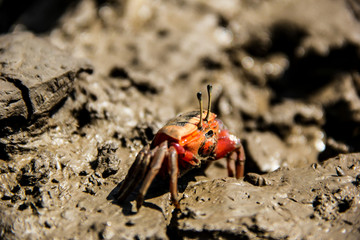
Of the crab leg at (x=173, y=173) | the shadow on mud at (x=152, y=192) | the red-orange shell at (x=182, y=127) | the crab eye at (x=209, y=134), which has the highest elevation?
the red-orange shell at (x=182, y=127)

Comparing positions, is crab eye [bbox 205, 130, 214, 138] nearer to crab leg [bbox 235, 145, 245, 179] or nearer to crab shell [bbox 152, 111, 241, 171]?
crab shell [bbox 152, 111, 241, 171]

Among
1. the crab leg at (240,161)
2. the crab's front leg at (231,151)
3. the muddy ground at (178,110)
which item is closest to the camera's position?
the muddy ground at (178,110)

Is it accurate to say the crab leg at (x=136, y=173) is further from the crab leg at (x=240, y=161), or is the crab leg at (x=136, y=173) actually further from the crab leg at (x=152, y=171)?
the crab leg at (x=240, y=161)

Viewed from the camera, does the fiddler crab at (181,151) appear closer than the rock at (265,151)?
Yes

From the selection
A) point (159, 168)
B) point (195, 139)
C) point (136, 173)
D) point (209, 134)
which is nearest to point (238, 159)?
point (209, 134)

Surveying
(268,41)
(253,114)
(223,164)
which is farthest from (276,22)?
(223,164)

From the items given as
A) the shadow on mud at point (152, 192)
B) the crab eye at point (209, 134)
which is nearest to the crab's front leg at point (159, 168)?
the shadow on mud at point (152, 192)

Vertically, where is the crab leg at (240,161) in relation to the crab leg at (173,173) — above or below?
below

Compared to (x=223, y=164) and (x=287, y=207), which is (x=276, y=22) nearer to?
(x=223, y=164)

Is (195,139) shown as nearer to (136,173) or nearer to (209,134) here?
(209,134)
